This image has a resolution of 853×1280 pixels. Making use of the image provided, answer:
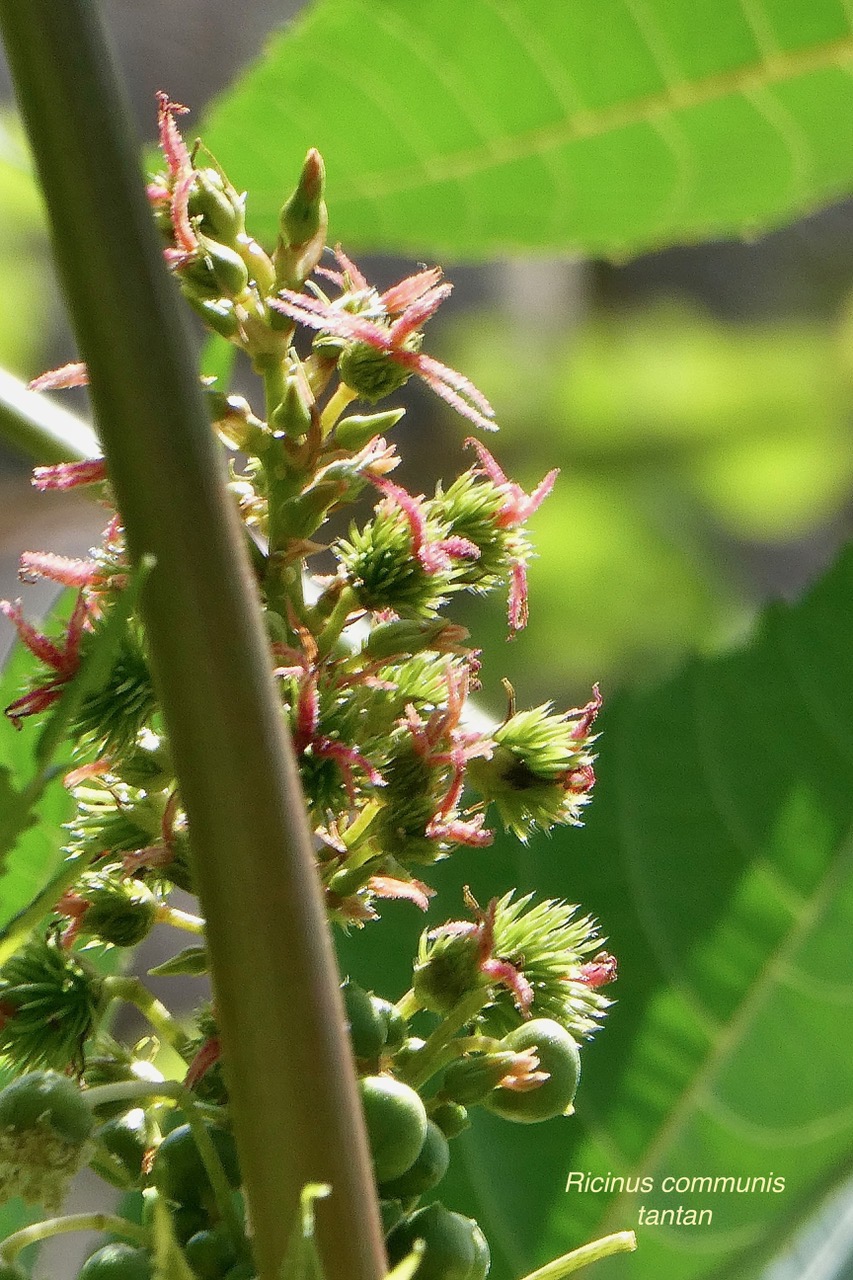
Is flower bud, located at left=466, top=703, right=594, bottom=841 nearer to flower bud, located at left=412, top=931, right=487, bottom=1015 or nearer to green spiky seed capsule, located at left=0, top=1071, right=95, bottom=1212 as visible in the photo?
flower bud, located at left=412, top=931, right=487, bottom=1015

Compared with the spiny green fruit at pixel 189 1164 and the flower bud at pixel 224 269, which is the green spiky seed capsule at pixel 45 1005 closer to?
the spiny green fruit at pixel 189 1164

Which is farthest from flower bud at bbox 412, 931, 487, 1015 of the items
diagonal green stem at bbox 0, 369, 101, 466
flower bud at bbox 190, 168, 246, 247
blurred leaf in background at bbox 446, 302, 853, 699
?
blurred leaf in background at bbox 446, 302, 853, 699

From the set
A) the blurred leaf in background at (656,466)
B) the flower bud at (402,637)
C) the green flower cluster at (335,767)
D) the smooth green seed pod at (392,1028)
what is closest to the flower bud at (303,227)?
the green flower cluster at (335,767)

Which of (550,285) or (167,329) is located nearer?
(167,329)

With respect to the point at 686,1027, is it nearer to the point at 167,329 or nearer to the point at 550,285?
the point at 167,329

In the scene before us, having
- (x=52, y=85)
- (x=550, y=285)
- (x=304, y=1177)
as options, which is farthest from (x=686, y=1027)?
(x=550, y=285)

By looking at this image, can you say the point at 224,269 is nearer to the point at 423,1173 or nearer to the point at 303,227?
the point at 303,227
